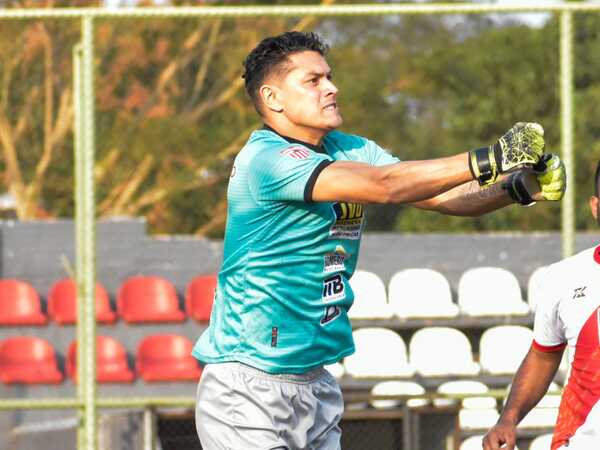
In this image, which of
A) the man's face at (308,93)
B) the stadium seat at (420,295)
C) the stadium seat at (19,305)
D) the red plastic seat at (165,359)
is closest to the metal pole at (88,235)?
the man's face at (308,93)

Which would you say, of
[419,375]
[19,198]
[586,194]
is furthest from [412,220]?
[419,375]

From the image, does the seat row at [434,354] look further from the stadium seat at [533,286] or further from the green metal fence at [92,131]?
the green metal fence at [92,131]

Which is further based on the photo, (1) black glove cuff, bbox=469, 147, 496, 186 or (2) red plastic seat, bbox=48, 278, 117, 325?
(2) red plastic seat, bbox=48, 278, 117, 325

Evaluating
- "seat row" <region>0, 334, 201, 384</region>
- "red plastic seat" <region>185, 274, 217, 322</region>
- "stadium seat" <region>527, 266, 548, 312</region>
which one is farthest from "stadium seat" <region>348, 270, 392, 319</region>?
"seat row" <region>0, 334, 201, 384</region>

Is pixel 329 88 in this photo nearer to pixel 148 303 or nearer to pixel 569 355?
pixel 569 355

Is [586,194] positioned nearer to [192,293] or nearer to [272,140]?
[192,293]

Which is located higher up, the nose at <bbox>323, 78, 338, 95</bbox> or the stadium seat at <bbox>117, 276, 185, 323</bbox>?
the nose at <bbox>323, 78, 338, 95</bbox>

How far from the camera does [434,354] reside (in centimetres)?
902

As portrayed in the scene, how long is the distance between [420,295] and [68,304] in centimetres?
328

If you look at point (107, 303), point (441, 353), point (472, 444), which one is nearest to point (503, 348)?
point (441, 353)

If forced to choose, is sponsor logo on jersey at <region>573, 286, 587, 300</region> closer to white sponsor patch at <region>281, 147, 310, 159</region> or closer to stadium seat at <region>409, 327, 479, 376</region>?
white sponsor patch at <region>281, 147, 310, 159</region>

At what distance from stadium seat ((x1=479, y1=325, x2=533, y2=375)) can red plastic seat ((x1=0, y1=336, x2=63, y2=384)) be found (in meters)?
3.76

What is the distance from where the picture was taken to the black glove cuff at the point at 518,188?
133 inches

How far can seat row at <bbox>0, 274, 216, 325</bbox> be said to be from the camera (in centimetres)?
1071
